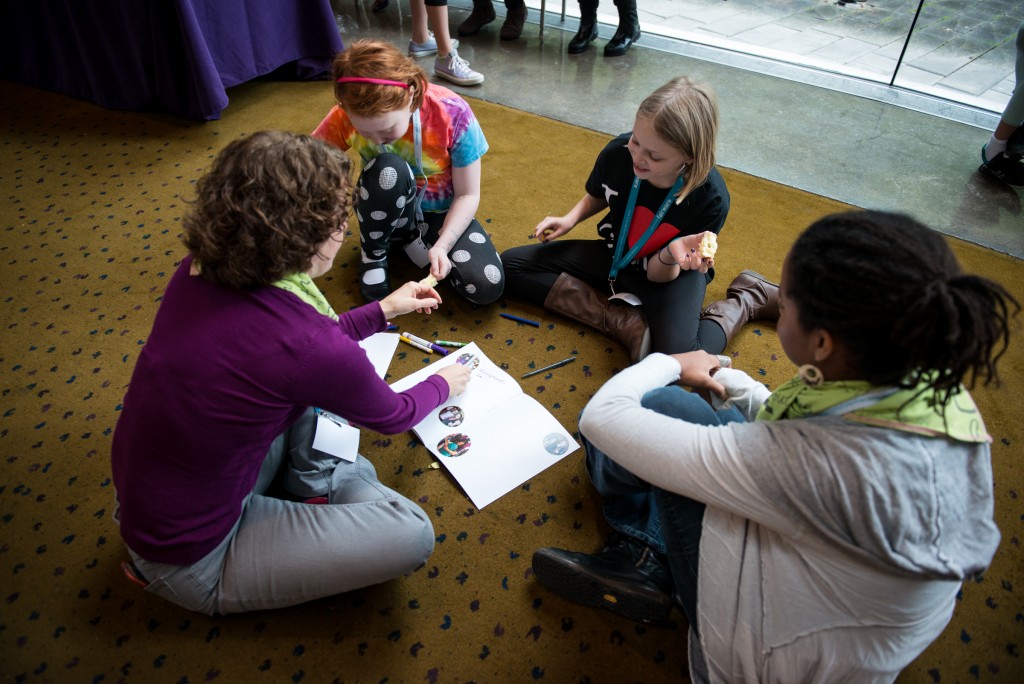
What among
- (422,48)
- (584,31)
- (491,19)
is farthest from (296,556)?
(491,19)

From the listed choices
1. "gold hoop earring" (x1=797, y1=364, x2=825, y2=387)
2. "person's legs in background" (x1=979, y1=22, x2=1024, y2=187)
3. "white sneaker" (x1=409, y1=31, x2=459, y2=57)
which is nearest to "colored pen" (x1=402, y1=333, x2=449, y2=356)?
"gold hoop earring" (x1=797, y1=364, x2=825, y2=387)

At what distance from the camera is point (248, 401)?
931 millimetres

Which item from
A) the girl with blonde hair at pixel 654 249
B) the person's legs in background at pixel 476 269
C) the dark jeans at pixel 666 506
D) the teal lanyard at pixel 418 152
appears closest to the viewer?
the dark jeans at pixel 666 506

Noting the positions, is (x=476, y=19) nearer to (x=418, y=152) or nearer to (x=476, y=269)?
(x=418, y=152)

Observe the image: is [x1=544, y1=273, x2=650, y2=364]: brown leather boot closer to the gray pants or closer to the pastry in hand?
the pastry in hand

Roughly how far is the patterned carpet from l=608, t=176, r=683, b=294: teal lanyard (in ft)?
0.68

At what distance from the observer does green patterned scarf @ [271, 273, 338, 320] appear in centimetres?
99

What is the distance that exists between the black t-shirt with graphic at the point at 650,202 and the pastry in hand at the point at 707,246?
0.38 ft

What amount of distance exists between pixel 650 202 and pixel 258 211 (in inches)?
38.3

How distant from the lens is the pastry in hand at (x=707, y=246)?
138cm

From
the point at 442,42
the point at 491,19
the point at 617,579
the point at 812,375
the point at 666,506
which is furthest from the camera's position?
the point at 491,19

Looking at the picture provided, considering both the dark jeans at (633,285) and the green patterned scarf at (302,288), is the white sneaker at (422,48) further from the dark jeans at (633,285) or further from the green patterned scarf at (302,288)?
the green patterned scarf at (302,288)

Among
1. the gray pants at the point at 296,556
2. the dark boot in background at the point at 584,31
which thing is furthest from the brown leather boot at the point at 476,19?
the gray pants at the point at 296,556

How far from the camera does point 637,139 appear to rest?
138 cm
